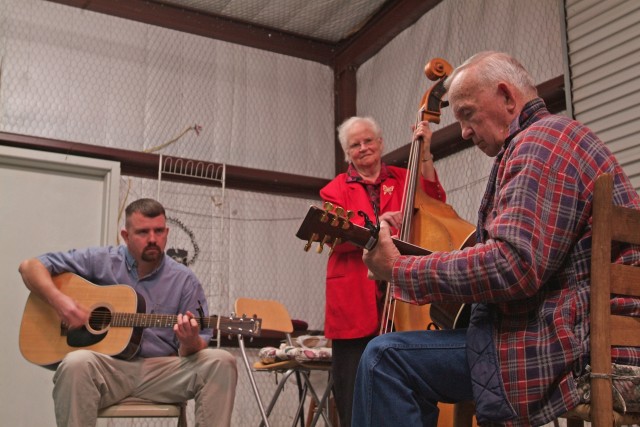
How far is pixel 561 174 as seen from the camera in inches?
57.2

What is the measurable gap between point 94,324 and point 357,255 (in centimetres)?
122

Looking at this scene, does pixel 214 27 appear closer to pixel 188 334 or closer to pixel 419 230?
pixel 188 334

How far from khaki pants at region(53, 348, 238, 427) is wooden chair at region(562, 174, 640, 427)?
5.79 feet

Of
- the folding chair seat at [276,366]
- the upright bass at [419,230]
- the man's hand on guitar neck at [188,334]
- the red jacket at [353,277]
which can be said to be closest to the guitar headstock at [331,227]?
the upright bass at [419,230]

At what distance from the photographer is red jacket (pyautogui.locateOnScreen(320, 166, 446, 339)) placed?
2.85m

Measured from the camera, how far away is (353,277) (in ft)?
9.63

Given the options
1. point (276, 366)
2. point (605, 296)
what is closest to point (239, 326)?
point (276, 366)

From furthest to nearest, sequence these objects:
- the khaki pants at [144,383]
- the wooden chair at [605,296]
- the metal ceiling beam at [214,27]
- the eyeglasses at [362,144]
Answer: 1. the metal ceiling beam at [214,27]
2. the eyeglasses at [362,144]
3. the khaki pants at [144,383]
4. the wooden chair at [605,296]

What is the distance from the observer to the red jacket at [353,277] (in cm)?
285

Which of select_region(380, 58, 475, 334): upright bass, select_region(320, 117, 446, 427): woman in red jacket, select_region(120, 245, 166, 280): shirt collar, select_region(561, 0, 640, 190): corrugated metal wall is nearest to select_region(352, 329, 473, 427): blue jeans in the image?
select_region(380, 58, 475, 334): upright bass

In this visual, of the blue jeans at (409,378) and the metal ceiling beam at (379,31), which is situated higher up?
the metal ceiling beam at (379,31)

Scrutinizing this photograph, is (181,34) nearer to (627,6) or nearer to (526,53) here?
(526,53)

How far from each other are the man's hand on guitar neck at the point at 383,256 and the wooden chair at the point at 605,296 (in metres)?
0.44

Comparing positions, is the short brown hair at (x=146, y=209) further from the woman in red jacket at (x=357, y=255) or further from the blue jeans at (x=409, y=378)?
the blue jeans at (x=409, y=378)
